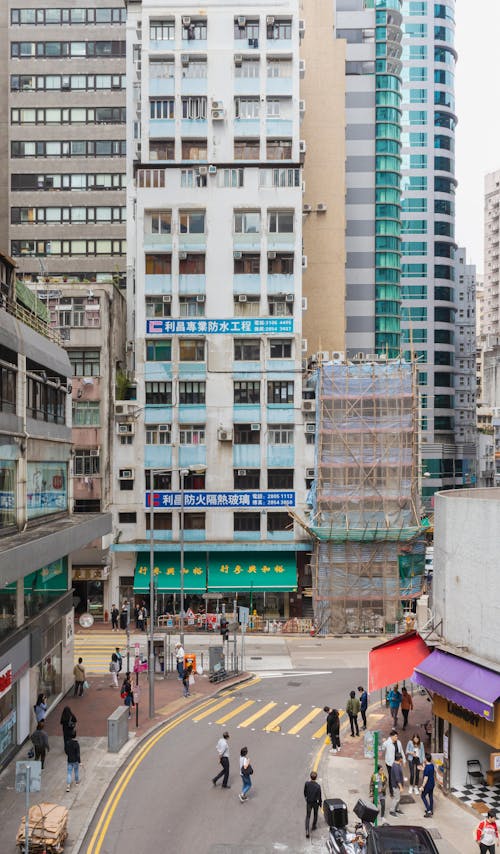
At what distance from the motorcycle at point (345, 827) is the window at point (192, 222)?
120ft

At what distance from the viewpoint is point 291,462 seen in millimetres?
48562

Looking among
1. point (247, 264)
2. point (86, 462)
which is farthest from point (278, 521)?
point (247, 264)

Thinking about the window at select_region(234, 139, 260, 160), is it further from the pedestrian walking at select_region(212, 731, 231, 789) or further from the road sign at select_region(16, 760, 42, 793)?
the road sign at select_region(16, 760, 42, 793)

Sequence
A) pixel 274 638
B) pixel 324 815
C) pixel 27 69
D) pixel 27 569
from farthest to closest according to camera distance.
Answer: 1. pixel 27 69
2. pixel 274 638
3. pixel 27 569
4. pixel 324 815

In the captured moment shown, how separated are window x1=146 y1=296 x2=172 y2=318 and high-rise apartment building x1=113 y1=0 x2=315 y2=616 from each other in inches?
2.3

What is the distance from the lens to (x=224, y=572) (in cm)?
4794

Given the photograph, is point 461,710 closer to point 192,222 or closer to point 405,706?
point 405,706

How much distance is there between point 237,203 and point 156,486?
17.2m

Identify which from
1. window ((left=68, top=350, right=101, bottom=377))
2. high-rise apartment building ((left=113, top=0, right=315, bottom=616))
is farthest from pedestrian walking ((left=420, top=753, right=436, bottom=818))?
window ((left=68, top=350, right=101, bottom=377))

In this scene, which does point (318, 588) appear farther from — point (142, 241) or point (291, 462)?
point (142, 241)

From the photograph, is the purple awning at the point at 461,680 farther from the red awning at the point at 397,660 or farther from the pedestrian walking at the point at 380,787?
the pedestrian walking at the point at 380,787

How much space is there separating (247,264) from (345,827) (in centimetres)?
3557

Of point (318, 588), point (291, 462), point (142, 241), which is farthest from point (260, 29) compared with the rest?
point (318, 588)

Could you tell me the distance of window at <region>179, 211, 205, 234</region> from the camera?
163ft
